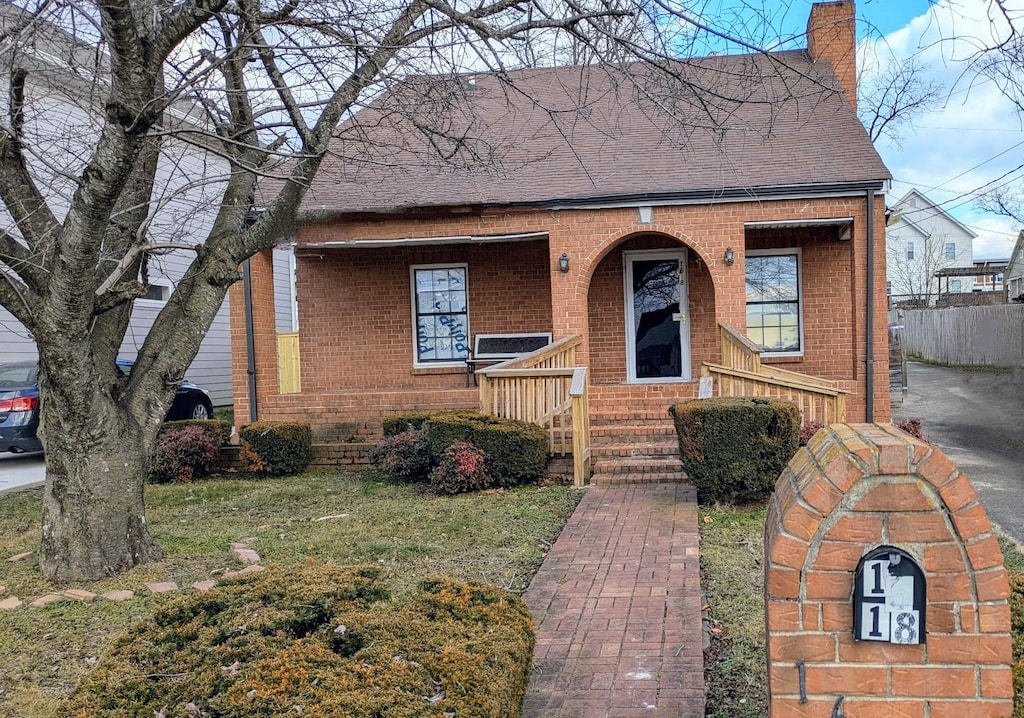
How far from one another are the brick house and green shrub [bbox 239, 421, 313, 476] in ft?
4.24

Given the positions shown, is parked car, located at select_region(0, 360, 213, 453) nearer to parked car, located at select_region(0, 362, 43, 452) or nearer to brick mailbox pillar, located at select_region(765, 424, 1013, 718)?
parked car, located at select_region(0, 362, 43, 452)

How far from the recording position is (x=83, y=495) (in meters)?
5.71

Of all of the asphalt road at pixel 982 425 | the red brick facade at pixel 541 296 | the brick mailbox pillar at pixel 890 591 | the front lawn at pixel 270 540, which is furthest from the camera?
the red brick facade at pixel 541 296

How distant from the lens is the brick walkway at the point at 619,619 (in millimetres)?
3660

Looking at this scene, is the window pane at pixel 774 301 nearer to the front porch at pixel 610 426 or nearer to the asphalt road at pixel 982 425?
the asphalt road at pixel 982 425

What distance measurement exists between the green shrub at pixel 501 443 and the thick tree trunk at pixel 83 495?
3.79m

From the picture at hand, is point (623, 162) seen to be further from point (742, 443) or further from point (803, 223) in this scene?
point (742, 443)

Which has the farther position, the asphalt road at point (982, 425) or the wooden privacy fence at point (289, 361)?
the wooden privacy fence at point (289, 361)

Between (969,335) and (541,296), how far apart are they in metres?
19.7

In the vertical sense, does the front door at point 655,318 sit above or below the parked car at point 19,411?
above

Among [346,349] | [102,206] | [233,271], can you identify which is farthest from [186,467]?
[102,206]

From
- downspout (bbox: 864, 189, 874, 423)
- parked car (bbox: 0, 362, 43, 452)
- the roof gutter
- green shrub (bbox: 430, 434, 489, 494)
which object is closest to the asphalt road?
downspout (bbox: 864, 189, 874, 423)

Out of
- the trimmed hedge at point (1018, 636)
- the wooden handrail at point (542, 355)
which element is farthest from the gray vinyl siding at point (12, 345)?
the trimmed hedge at point (1018, 636)

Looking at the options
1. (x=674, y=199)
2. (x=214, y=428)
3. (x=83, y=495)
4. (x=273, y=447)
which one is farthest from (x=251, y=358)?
(x=83, y=495)
